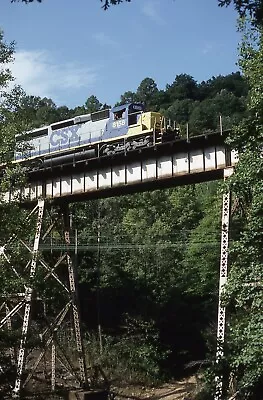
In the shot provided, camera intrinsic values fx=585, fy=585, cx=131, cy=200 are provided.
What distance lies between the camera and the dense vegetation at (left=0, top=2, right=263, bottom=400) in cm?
1150

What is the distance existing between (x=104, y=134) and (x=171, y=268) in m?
10.6

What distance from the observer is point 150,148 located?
804 inches

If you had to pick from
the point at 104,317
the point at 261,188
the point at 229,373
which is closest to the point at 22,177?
the point at 261,188

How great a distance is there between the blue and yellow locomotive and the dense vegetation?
1458 millimetres

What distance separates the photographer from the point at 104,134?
90.9ft

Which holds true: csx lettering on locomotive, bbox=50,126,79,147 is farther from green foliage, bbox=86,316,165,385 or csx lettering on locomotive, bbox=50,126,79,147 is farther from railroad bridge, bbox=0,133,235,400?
green foliage, bbox=86,316,165,385

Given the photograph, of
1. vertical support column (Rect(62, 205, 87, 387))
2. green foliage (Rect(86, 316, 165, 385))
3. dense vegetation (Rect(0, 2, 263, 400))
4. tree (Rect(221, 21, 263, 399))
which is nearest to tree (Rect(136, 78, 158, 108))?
dense vegetation (Rect(0, 2, 263, 400))

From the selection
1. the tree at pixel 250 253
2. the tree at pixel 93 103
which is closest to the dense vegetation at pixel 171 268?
the tree at pixel 250 253

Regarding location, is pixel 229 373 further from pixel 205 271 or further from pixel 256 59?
pixel 205 271

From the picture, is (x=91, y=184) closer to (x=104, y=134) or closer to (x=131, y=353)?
(x=104, y=134)

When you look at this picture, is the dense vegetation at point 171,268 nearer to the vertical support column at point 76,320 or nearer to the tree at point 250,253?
the tree at point 250,253

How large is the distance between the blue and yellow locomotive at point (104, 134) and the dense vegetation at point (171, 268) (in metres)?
1.46

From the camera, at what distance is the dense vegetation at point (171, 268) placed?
11500 millimetres

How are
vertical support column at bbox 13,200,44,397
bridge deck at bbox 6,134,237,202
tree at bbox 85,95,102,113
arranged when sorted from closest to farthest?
vertical support column at bbox 13,200,44,397
bridge deck at bbox 6,134,237,202
tree at bbox 85,95,102,113
